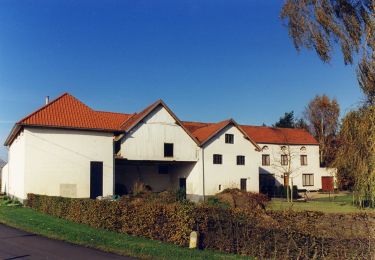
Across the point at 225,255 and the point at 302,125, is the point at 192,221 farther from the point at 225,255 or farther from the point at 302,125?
the point at 302,125

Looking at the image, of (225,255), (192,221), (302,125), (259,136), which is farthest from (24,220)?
(302,125)

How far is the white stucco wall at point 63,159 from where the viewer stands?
94.0 ft

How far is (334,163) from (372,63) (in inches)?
213

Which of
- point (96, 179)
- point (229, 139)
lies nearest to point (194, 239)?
point (96, 179)

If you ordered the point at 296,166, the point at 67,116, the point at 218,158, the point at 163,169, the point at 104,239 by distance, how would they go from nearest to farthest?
the point at 104,239, the point at 67,116, the point at 218,158, the point at 163,169, the point at 296,166

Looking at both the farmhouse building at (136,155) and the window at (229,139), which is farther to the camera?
the window at (229,139)

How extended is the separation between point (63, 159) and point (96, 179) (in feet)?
10.0

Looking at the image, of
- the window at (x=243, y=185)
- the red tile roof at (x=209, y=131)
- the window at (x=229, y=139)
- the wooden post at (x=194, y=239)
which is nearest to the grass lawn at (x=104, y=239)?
the wooden post at (x=194, y=239)

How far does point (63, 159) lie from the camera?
29.8 metres

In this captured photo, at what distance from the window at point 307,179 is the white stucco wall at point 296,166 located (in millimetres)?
401

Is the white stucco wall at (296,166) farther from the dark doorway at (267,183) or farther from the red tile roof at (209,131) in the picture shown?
the red tile roof at (209,131)

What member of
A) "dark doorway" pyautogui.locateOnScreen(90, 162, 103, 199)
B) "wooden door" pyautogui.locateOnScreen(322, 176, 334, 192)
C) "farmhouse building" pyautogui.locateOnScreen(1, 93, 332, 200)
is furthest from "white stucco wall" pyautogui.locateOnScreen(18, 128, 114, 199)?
"wooden door" pyautogui.locateOnScreen(322, 176, 334, 192)

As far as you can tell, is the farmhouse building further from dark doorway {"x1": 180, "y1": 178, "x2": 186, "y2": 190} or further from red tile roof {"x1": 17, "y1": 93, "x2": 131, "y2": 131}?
dark doorway {"x1": 180, "y1": 178, "x2": 186, "y2": 190}

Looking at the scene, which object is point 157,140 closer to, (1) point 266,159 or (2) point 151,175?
(2) point 151,175
